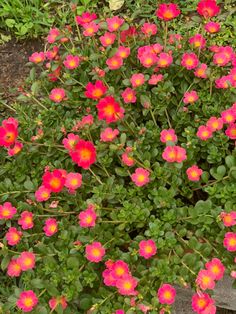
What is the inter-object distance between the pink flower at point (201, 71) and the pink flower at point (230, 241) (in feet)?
2.11

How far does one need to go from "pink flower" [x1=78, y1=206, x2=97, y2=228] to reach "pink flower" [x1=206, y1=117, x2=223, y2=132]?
52 centimetres

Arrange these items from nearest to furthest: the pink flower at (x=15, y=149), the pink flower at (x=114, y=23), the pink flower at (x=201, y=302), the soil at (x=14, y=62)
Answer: the pink flower at (x=201, y=302) → the pink flower at (x=15, y=149) → the pink flower at (x=114, y=23) → the soil at (x=14, y=62)

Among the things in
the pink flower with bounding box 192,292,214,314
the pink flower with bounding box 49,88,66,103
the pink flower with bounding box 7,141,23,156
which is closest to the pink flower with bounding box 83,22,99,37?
the pink flower with bounding box 49,88,66,103

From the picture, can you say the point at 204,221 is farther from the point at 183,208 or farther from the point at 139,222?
the point at 139,222

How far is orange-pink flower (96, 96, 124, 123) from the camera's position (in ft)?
5.84

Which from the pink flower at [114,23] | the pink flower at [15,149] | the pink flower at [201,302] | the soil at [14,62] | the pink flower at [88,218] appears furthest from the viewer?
the soil at [14,62]

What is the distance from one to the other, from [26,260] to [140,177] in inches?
18.9

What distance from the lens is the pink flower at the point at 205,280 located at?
161 centimetres

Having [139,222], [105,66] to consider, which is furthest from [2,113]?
[139,222]

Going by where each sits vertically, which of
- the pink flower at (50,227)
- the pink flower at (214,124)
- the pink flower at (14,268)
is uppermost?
the pink flower at (214,124)

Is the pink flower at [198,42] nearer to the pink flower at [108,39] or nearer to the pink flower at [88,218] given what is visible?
the pink flower at [108,39]

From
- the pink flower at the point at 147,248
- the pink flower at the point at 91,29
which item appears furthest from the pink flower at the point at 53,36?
the pink flower at the point at 147,248

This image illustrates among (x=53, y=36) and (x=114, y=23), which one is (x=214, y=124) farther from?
(x=53, y=36)

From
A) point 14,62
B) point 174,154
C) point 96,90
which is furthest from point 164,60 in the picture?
point 14,62
